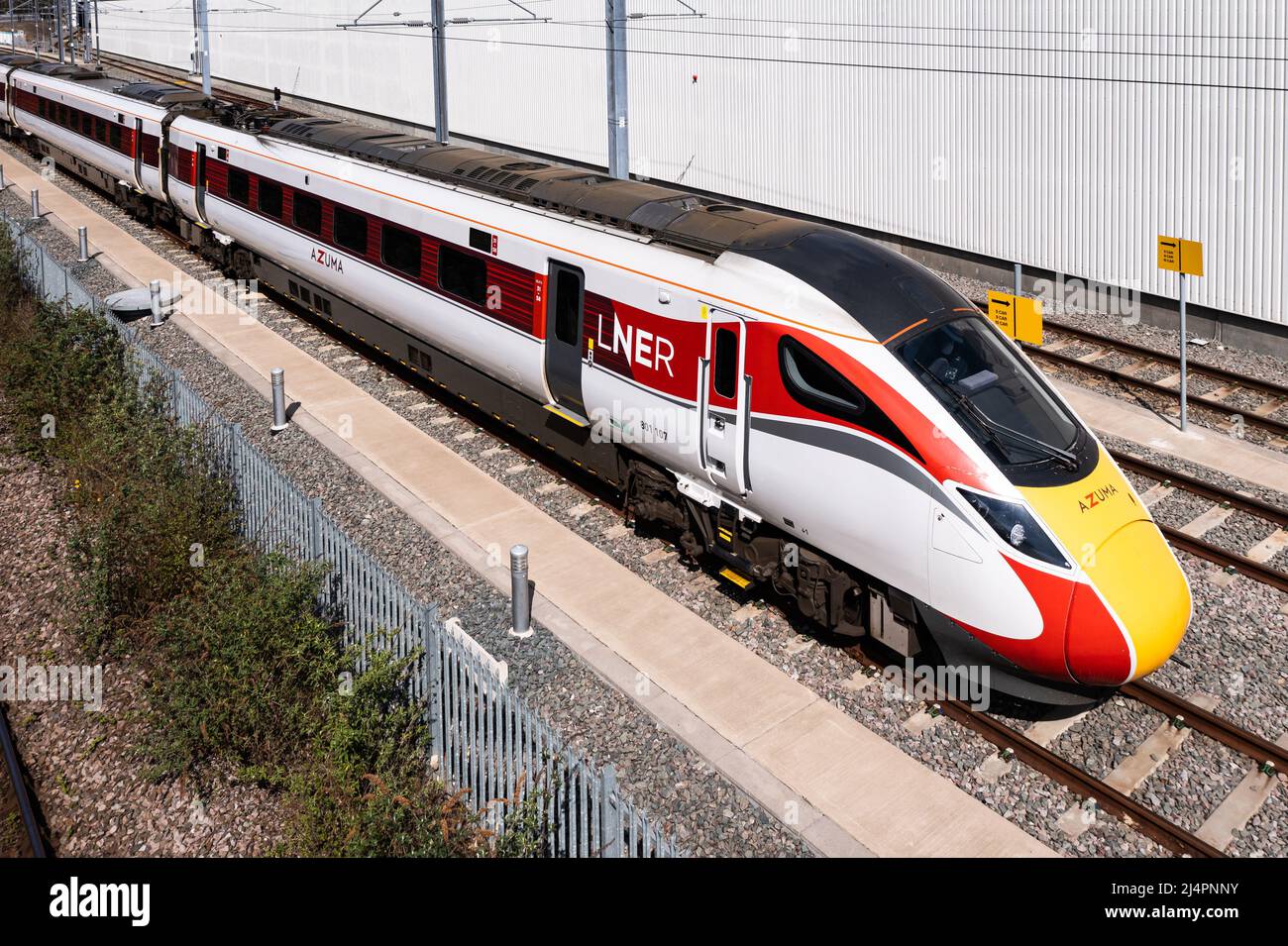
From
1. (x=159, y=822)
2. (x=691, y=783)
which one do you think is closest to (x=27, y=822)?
→ (x=159, y=822)

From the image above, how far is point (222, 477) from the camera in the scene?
12.0m

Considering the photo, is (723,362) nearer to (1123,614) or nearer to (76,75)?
(1123,614)

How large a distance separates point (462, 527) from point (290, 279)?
28.2 ft

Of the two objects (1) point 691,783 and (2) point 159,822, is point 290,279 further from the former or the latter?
(1) point 691,783

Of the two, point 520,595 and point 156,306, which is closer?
point 520,595

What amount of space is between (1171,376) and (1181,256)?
2502 millimetres

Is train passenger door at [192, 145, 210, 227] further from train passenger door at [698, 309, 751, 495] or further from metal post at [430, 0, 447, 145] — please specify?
train passenger door at [698, 309, 751, 495]

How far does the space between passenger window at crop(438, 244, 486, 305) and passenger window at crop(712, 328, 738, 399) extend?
415 centimetres

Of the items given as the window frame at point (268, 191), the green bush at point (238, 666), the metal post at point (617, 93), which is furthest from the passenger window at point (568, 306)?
the window frame at point (268, 191)

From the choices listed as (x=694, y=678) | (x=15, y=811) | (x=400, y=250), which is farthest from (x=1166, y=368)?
(x=15, y=811)

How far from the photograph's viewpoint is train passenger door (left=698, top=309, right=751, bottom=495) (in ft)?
30.2

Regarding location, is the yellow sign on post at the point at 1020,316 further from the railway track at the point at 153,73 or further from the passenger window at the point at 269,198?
the railway track at the point at 153,73

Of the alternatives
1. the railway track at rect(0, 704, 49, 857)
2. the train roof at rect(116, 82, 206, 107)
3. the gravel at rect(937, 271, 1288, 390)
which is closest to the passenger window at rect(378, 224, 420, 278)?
the railway track at rect(0, 704, 49, 857)

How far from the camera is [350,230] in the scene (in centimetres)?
1551
